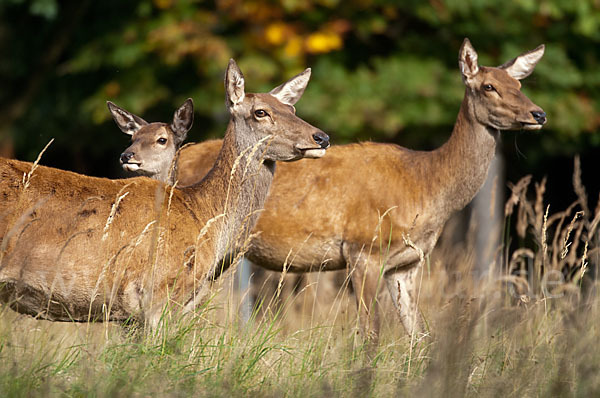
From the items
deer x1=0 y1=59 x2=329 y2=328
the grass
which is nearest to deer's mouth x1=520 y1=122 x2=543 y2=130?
the grass

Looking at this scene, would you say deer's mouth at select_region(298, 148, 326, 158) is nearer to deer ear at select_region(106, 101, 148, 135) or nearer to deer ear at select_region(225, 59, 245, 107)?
deer ear at select_region(225, 59, 245, 107)

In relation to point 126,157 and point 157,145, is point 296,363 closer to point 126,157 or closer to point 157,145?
point 126,157

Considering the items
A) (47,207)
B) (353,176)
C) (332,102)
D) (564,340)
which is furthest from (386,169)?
(332,102)

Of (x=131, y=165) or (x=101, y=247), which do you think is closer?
(x=101, y=247)

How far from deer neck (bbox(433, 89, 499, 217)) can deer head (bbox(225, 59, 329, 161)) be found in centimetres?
148

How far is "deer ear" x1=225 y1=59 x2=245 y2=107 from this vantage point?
612 centimetres

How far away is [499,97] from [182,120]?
2.38 metres

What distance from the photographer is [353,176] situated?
7230mm

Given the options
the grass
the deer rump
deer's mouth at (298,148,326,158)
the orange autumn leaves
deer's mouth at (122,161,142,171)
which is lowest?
the grass

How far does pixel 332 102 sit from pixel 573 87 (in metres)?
3.02

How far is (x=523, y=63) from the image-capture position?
7.40 metres

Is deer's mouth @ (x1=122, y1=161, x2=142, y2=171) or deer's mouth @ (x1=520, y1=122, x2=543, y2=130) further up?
deer's mouth @ (x1=520, y1=122, x2=543, y2=130)

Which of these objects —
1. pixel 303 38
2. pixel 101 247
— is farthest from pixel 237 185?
pixel 303 38

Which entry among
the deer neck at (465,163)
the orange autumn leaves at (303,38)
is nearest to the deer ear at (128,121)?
the deer neck at (465,163)
